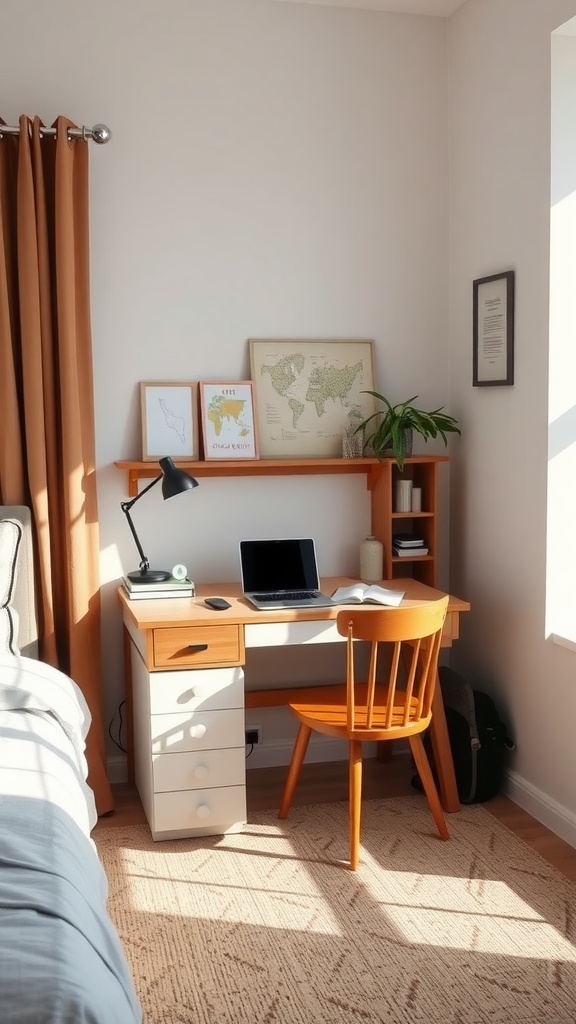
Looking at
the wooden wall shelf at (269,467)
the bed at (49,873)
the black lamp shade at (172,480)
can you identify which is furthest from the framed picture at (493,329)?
the bed at (49,873)

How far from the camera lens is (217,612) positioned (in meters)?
3.11

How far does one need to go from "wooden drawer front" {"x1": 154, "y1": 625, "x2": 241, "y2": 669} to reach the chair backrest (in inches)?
14.0

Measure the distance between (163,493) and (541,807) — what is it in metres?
1.58

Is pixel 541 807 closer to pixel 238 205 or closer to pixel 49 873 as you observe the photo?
pixel 49 873

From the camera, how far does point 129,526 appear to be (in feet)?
11.5

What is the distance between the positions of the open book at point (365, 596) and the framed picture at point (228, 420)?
1.95ft

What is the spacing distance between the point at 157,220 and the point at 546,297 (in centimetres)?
135

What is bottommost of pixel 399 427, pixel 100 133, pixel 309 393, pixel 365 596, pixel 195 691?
pixel 195 691

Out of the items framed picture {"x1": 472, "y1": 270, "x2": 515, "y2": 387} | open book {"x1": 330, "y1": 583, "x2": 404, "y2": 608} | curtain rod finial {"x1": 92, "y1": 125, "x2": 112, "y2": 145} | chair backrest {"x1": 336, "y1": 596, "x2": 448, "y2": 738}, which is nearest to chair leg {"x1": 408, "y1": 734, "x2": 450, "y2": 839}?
chair backrest {"x1": 336, "y1": 596, "x2": 448, "y2": 738}

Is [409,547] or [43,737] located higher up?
[409,547]

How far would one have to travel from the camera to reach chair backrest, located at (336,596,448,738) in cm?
284

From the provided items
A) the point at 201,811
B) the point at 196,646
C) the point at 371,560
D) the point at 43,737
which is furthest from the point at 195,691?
the point at 371,560

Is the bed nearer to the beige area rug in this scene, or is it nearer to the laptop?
the beige area rug

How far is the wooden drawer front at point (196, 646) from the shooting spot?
3.02m
